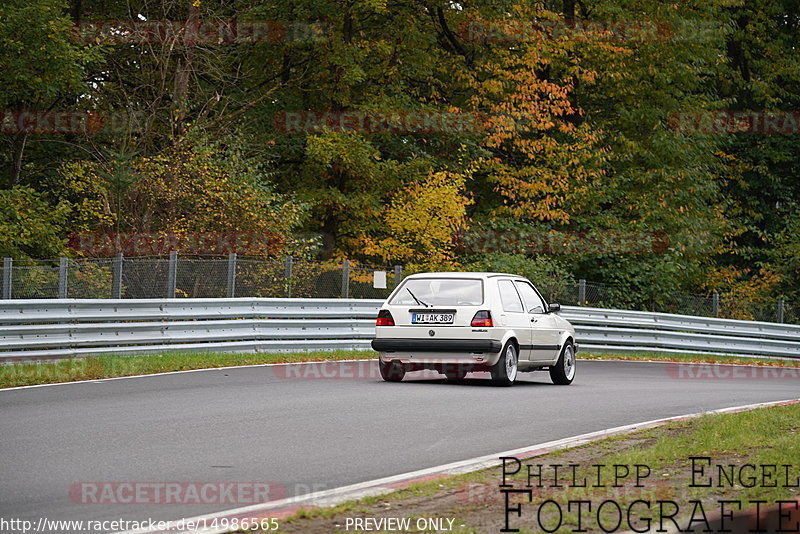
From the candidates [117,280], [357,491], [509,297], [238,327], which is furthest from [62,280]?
[357,491]

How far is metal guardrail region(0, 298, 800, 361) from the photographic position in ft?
56.8

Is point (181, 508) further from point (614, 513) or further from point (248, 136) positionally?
point (248, 136)

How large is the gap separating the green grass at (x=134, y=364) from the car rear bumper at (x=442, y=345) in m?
3.51

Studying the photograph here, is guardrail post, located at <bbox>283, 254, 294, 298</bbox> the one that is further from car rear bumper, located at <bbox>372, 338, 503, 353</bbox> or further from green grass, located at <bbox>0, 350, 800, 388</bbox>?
car rear bumper, located at <bbox>372, 338, 503, 353</bbox>

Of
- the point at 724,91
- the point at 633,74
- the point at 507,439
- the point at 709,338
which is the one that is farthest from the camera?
the point at 724,91

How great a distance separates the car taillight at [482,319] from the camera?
15861 mm

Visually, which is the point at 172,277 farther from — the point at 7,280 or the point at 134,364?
the point at 7,280

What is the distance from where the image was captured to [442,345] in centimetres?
1591

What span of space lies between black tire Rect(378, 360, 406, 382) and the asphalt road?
0.79ft

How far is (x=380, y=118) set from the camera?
34.0 metres

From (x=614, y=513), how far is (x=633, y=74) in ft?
109

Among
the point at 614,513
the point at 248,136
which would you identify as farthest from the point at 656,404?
the point at 248,136

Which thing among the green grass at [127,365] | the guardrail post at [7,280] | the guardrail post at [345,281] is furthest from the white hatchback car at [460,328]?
the guardrail post at [345,281]

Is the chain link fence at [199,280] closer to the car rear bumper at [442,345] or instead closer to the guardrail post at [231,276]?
the guardrail post at [231,276]
